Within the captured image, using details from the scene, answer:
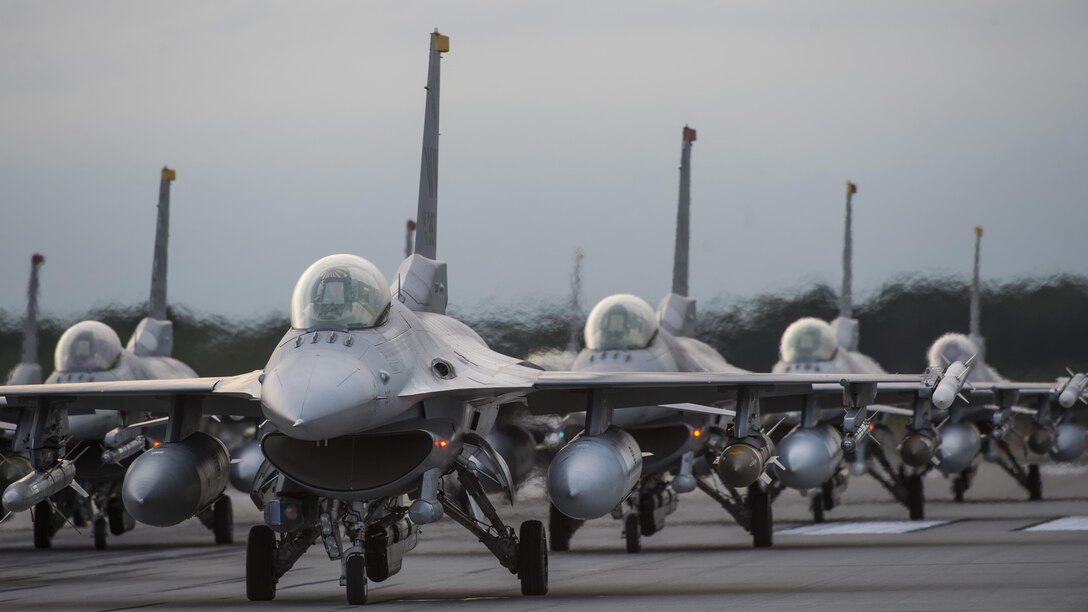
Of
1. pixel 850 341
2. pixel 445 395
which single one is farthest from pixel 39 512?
pixel 850 341

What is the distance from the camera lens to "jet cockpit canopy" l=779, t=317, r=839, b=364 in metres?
27.6

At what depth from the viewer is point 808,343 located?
27.7 metres

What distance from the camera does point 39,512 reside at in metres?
24.7

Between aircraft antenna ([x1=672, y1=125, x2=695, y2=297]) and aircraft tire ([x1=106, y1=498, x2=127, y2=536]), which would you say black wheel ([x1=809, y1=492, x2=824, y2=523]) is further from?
aircraft tire ([x1=106, y1=498, x2=127, y2=536])

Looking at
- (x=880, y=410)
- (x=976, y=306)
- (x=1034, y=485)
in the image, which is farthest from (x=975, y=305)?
(x=880, y=410)

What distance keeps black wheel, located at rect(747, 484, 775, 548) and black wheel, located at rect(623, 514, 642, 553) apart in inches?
65.8

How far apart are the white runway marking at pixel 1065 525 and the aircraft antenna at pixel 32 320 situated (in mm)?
16797

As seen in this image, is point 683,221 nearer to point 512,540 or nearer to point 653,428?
point 653,428

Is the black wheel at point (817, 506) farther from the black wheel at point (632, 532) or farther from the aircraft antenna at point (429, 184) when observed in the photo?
the aircraft antenna at point (429, 184)

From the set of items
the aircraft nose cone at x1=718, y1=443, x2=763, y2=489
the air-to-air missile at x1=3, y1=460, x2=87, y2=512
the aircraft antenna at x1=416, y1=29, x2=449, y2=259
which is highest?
the aircraft antenna at x1=416, y1=29, x2=449, y2=259

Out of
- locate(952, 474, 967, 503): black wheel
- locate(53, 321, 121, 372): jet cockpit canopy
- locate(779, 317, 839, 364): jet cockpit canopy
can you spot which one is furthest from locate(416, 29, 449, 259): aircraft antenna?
locate(952, 474, 967, 503): black wheel

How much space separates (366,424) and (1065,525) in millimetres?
14291

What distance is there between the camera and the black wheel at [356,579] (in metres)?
13.4

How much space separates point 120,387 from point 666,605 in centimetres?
525
